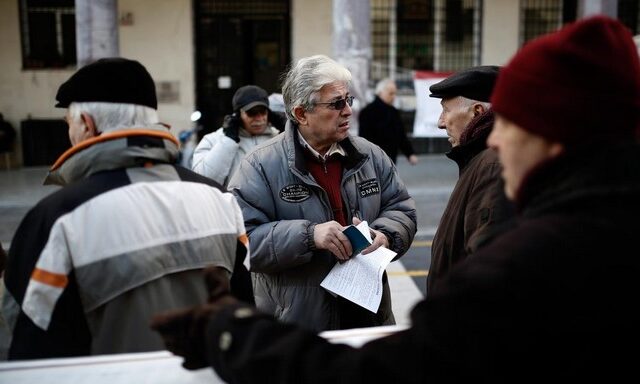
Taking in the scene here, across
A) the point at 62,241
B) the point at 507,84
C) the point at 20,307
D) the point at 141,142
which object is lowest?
the point at 20,307

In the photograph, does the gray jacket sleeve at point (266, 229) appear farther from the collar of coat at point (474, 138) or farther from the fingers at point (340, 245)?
the collar of coat at point (474, 138)

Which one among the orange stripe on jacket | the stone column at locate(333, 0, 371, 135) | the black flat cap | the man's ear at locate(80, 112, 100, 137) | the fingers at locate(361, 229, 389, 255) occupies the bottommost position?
the fingers at locate(361, 229, 389, 255)

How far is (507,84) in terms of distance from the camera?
4.12 ft

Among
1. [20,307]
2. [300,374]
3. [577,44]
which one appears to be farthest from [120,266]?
[577,44]

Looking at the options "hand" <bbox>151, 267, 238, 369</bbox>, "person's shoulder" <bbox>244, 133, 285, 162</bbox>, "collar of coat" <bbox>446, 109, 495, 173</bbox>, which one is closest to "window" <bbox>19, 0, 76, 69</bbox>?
"person's shoulder" <bbox>244, 133, 285, 162</bbox>

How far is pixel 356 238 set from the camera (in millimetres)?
2812

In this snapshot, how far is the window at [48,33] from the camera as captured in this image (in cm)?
1366

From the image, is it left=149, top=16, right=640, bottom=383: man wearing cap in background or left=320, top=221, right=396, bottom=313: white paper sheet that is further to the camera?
left=320, top=221, right=396, bottom=313: white paper sheet

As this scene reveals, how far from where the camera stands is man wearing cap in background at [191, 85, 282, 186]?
504 cm

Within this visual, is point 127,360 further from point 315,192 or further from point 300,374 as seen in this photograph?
point 315,192

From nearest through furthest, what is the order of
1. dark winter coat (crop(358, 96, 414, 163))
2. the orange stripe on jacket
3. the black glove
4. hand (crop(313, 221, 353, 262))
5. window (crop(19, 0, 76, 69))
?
the orange stripe on jacket < hand (crop(313, 221, 353, 262)) < the black glove < dark winter coat (crop(358, 96, 414, 163)) < window (crop(19, 0, 76, 69))

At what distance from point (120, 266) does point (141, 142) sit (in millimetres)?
A: 379

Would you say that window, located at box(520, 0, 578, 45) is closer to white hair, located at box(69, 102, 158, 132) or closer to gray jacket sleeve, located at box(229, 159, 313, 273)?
gray jacket sleeve, located at box(229, 159, 313, 273)

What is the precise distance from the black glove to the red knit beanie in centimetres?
409
